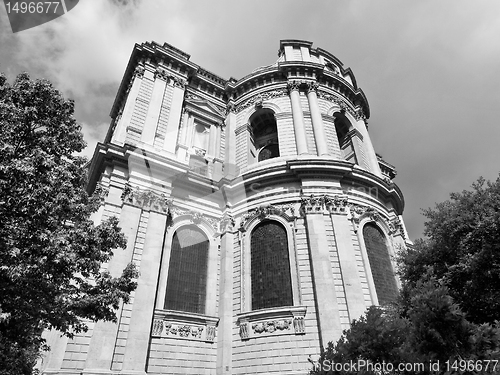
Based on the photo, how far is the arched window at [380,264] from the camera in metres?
16.5

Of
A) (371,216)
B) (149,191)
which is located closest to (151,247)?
(149,191)

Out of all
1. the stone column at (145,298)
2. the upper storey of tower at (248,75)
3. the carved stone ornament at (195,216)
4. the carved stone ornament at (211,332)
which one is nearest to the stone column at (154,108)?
the upper storey of tower at (248,75)

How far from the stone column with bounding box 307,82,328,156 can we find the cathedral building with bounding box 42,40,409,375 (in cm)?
9

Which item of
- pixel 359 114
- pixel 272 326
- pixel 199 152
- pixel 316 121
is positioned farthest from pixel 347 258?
pixel 359 114

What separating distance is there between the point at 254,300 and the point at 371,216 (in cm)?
797

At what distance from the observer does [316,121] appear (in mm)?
21688

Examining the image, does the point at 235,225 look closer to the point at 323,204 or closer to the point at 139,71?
the point at 323,204

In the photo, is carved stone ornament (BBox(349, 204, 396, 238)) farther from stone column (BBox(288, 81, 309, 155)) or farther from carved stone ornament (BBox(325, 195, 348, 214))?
stone column (BBox(288, 81, 309, 155))

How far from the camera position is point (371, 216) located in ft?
60.4

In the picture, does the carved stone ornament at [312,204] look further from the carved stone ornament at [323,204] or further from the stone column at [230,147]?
the stone column at [230,147]

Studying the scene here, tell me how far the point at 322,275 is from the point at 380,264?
4.19 meters

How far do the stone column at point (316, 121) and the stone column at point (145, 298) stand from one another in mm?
10225

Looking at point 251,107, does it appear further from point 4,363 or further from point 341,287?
point 4,363

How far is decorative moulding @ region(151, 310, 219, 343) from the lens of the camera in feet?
46.8
